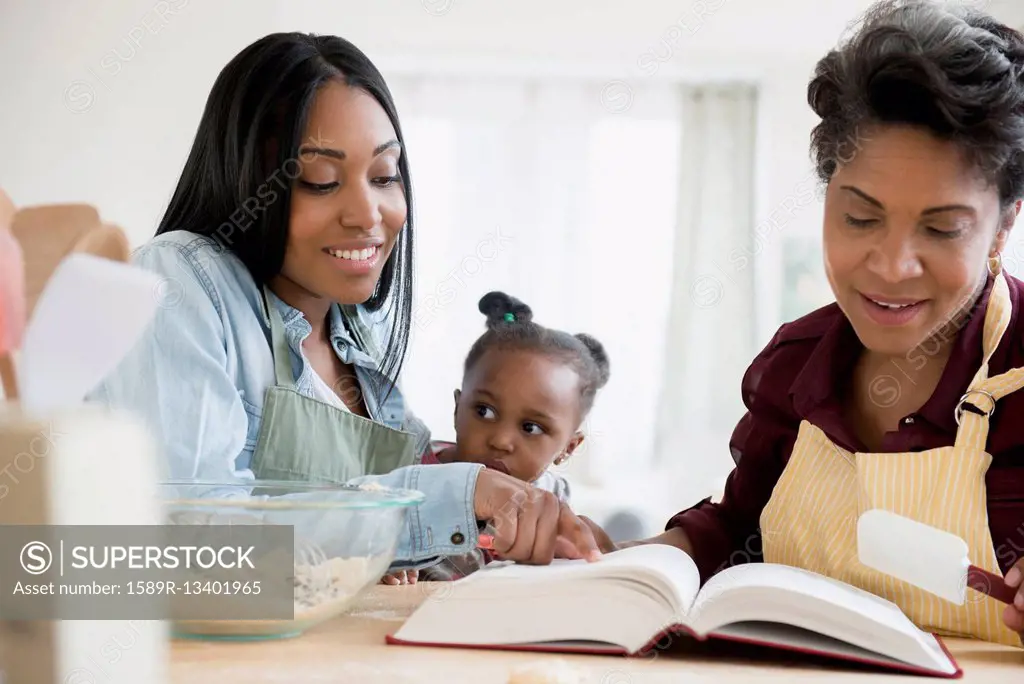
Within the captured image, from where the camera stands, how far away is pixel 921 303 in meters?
1.21

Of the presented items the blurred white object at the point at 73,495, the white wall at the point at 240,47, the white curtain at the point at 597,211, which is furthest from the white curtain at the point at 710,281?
the blurred white object at the point at 73,495

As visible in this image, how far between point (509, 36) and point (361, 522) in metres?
4.95

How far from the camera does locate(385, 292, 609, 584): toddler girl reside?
187 centimetres

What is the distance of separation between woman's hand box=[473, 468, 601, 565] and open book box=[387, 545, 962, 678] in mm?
142

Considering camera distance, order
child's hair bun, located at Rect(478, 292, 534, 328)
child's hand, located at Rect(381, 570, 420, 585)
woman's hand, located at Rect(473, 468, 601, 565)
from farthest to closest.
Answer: child's hair bun, located at Rect(478, 292, 534, 328)
child's hand, located at Rect(381, 570, 420, 585)
woman's hand, located at Rect(473, 468, 601, 565)

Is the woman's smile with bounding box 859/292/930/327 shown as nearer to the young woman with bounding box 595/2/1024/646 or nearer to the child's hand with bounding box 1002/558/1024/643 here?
the young woman with bounding box 595/2/1024/646

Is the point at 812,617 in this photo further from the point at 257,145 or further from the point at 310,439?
the point at 257,145

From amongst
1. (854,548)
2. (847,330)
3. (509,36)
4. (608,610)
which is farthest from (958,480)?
(509,36)

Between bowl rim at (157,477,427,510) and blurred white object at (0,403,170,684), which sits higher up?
blurred white object at (0,403,170,684)

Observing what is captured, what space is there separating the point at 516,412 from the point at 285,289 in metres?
0.57

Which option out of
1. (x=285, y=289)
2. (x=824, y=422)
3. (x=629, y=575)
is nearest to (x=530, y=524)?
(x=629, y=575)

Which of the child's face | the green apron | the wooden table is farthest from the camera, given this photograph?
the child's face

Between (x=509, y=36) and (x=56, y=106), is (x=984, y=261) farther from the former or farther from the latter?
(x=509, y=36)

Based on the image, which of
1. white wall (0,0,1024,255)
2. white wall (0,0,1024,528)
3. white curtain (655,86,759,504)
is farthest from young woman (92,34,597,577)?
white curtain (655,86,759,504)
